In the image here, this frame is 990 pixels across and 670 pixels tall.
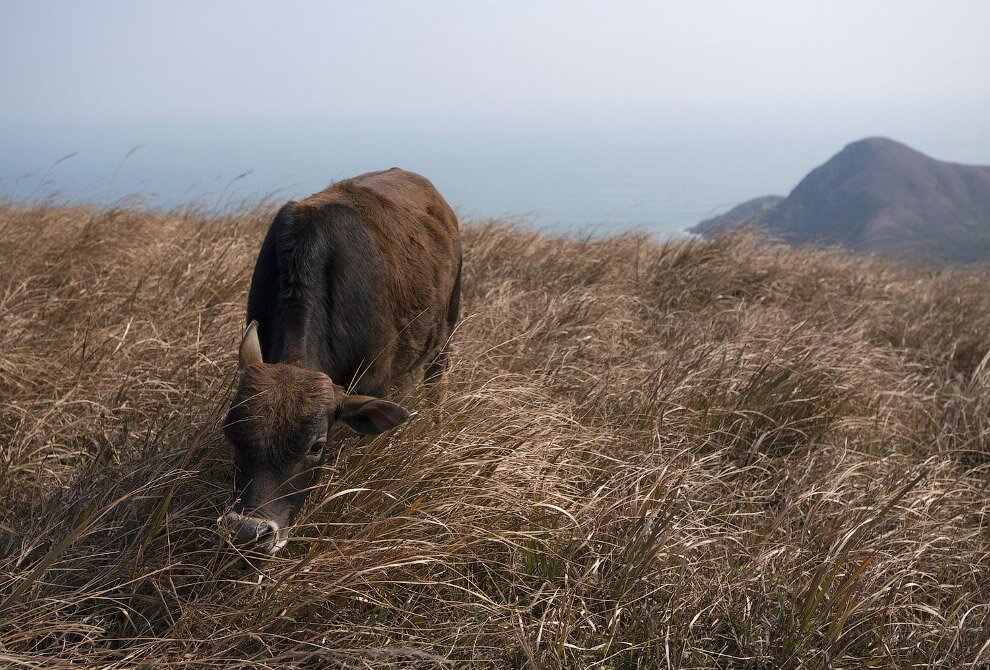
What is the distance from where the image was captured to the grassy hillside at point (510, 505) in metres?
A: 2.58

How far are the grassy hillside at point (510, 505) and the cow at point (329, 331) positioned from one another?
0.79 ft

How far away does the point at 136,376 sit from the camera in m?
4.16

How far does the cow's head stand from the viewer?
2674mm

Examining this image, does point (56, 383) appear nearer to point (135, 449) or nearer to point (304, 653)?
point (135, 449)

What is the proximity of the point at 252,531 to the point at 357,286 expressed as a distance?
149 centimetres

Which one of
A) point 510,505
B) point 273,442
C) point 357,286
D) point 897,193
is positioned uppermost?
point 357,286

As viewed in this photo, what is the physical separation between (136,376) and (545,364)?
8.59ft

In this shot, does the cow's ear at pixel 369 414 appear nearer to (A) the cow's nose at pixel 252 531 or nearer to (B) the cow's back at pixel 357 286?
(B) the cow's back at pixel 357 286

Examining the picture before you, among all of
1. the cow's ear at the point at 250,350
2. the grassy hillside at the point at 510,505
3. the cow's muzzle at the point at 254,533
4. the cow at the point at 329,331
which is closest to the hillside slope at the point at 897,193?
the grassy hillside at the point at 510,505

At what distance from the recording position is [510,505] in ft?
10.2

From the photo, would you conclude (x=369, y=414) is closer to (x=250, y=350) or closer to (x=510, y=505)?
(x=250, y=350)

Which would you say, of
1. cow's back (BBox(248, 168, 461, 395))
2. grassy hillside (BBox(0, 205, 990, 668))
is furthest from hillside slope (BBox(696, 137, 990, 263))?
cow's back (BBox(248, 168, 461, 395))

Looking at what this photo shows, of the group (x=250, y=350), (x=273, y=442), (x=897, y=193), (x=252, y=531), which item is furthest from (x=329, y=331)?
(x=897, y=193)

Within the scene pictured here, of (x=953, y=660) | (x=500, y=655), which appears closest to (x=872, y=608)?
(x=953, y=660)
